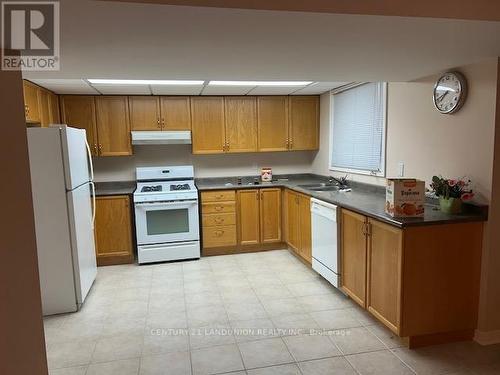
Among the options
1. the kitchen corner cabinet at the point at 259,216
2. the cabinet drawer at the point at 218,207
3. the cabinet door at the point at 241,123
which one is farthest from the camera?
the cabinet door at the point at 241,123

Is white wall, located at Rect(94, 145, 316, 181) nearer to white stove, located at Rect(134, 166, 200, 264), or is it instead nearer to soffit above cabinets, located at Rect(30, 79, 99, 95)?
white stove, located at Rect(134, 166, 200, 264)

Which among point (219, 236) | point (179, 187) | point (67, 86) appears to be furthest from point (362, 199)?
point (67, 86)

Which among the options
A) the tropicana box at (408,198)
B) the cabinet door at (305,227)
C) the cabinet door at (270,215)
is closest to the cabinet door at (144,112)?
the cabinet door at (270,215)

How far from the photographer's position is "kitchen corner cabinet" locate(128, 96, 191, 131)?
14.6 feet

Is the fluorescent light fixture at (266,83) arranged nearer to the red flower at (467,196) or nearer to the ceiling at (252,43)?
the ceiling at (252,43)

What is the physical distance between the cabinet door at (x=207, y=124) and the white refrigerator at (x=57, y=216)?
1741 mm

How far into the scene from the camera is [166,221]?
14.1ft

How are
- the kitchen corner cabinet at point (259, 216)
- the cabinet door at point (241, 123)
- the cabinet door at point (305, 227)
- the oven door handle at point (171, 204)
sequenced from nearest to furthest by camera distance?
the cabinet door at point (305, 227) → the oven door handle at point (171, 204) → the kitchen corner cabinet at point (259, 216) → the cabinet door at point (241, 123)

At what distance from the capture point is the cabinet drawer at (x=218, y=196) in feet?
14.6

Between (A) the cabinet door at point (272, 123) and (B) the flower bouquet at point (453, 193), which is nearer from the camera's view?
(B) the flower bouquet at point (453, 193)

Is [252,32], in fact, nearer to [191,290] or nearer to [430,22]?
[430,22]

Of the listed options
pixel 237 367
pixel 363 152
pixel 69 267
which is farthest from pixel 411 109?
pixel 69 267

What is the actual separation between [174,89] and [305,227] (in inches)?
86.9

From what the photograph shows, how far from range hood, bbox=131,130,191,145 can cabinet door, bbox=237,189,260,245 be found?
101cm
